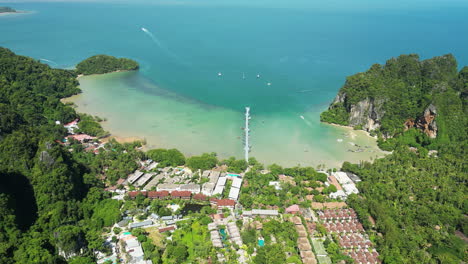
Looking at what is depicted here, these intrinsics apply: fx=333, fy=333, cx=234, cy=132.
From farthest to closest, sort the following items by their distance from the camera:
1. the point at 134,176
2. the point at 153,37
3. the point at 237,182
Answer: the point at 153,37, the point at 134,176, the point at 237,182

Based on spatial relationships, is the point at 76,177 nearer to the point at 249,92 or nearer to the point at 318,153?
the point at 318,153

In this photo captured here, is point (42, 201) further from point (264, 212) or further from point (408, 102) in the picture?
point (408, 102)

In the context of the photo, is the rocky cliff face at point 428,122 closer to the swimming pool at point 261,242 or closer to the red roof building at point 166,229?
the swimming pool at point 261,242

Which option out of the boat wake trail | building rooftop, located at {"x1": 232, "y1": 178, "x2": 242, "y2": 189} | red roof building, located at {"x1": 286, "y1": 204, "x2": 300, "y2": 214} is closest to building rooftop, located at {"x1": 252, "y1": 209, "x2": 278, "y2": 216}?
red roof building, located at {"x1": 286, "y1": 204, "x2": 300, "y2": 214}

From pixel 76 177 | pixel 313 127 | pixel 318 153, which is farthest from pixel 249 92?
pixel 76 177

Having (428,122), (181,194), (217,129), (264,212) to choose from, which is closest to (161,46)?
(217,129)

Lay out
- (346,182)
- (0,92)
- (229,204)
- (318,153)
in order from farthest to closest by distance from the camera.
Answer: (0,92) < (318,153) < (346,182) < (229,204)
